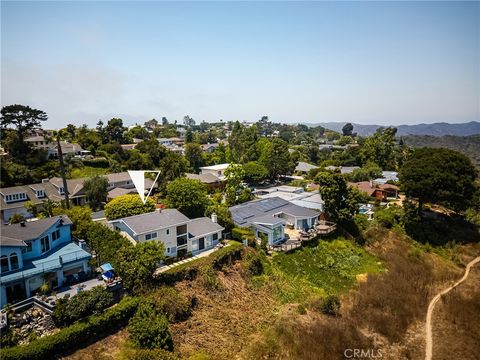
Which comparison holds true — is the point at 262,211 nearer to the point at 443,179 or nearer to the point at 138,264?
the point at 138,264

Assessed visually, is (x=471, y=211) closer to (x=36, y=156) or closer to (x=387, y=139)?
(x=387, y=139)

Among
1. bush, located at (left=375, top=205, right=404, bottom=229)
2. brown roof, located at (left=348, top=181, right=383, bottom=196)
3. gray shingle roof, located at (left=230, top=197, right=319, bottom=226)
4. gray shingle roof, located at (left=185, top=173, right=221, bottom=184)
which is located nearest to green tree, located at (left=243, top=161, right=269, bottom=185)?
gray shingle roof, located at (left=185, top=173, right=221, bottom=184)

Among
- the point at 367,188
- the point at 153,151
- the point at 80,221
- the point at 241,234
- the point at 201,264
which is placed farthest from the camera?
the point at 153,151

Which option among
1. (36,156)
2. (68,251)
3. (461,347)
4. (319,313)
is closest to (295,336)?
(319,313)

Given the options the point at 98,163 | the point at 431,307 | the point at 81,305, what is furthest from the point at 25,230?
the point at 98,163

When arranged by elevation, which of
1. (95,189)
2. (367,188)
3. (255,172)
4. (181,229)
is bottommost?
(367,188)

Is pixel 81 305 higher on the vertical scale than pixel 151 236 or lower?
lower

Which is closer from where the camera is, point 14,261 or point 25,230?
point 14,261
